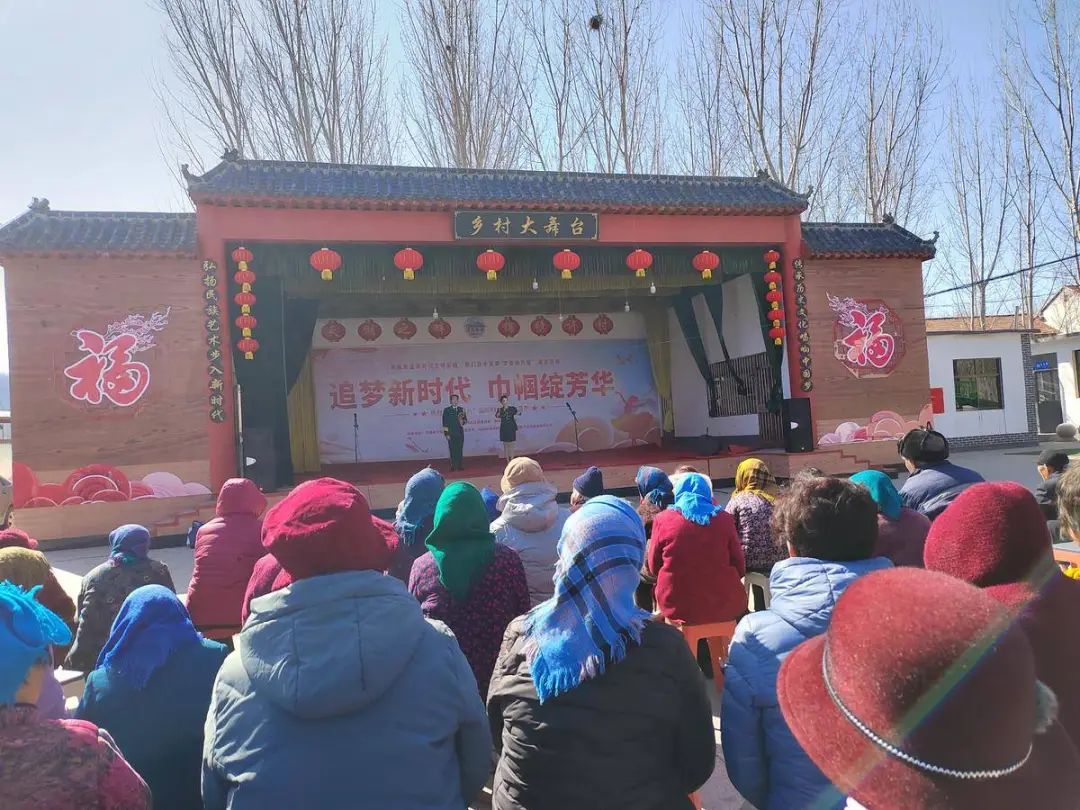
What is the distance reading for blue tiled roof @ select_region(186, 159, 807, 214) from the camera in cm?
745

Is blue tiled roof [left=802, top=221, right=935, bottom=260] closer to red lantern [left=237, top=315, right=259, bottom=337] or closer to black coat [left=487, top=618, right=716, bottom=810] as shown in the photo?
red lantern [left=237, top=315, right=259, bottom=337]

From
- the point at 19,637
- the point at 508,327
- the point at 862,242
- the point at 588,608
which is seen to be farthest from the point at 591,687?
the point at 508,327

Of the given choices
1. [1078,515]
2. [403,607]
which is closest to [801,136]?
[1078,515]

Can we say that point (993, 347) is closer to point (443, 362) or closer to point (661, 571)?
point (443, 362)

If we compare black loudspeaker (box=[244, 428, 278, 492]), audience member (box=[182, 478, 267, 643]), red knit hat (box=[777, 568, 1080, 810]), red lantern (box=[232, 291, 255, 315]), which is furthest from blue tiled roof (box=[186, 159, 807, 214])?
red knit hat (box=[777, 568, 1080, 810])

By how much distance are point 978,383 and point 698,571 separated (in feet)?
39.9

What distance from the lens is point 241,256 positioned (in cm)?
713

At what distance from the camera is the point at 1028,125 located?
14.8 meters

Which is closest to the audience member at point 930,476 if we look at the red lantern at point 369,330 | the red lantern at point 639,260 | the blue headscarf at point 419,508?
the blue headscarf at point 419,508

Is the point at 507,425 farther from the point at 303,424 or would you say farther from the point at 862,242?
the point at 862,242

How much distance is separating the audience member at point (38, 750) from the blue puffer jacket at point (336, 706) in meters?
0.16

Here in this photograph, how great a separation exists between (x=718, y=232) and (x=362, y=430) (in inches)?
247

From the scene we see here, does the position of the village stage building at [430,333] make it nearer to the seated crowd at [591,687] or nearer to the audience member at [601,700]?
the seated crowd at [591,687]

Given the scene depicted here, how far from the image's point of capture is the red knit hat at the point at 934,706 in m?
0.64
